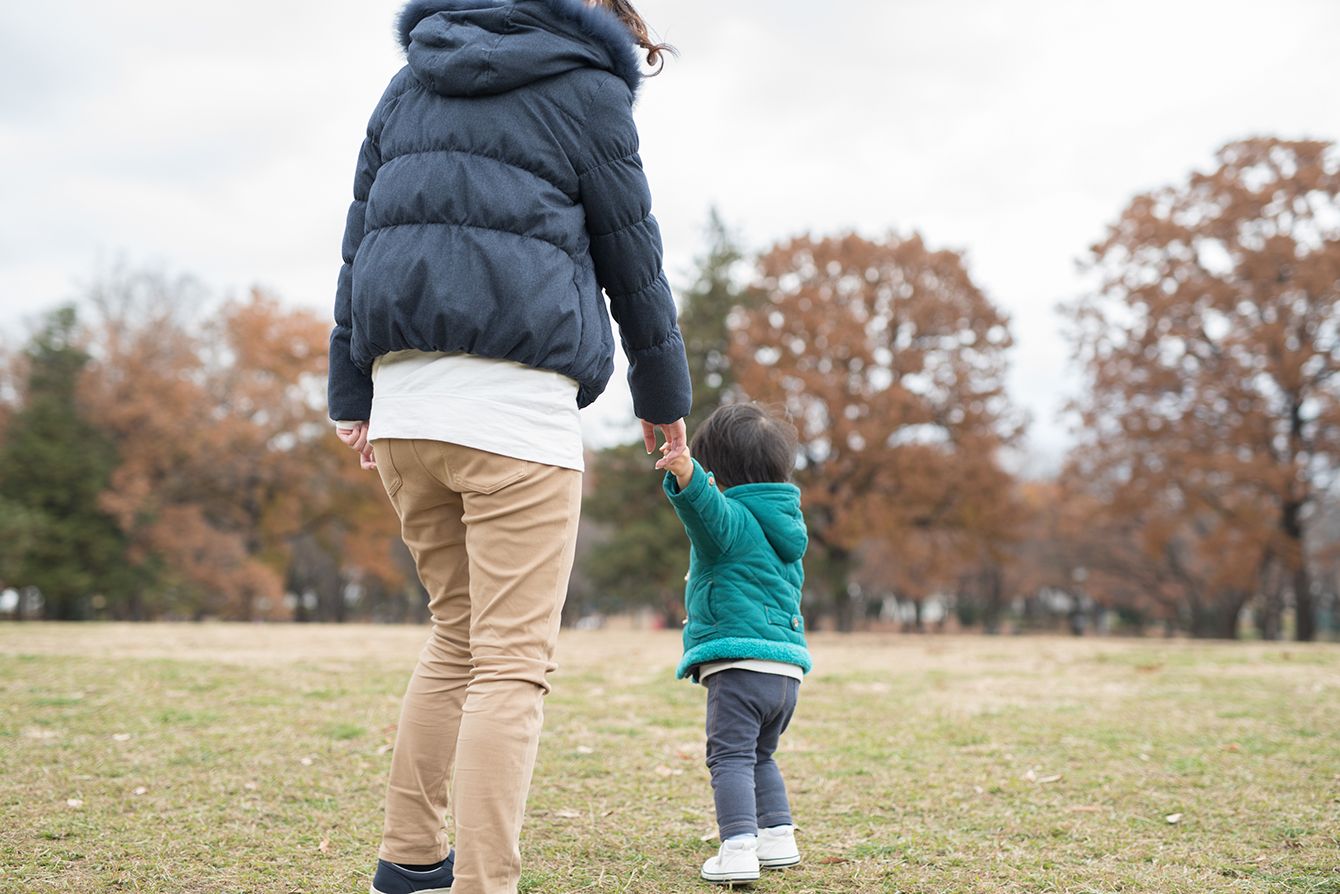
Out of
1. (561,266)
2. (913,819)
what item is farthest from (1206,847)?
(561,266)

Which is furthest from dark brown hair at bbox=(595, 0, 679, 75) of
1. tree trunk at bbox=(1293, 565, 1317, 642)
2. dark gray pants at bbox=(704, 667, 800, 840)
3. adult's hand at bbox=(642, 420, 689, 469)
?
tree trunk at bbox=(1293, 565, 1317, 642)

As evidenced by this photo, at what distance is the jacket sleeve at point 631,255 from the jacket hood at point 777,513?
60 centimetres

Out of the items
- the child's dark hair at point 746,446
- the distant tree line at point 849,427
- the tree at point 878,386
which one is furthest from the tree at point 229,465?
the child's dark hair at point 746,446

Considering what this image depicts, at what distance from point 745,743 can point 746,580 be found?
0.43 meters

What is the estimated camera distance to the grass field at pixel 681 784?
2730mm

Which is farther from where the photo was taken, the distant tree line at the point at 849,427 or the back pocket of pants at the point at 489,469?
the distant tree line at the point at 849,427

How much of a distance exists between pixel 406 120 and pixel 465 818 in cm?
145

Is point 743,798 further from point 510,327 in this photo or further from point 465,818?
point 510,327

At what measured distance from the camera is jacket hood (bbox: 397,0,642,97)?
2139 millimetres

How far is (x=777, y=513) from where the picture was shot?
9.64 feet

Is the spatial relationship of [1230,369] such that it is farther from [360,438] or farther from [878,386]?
[360,438]

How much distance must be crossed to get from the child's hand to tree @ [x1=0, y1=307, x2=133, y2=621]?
25.4 meters

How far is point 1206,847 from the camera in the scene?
9.80 feet

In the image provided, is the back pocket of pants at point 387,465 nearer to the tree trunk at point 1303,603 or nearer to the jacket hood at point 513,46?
the jacket hood at point 513,46
